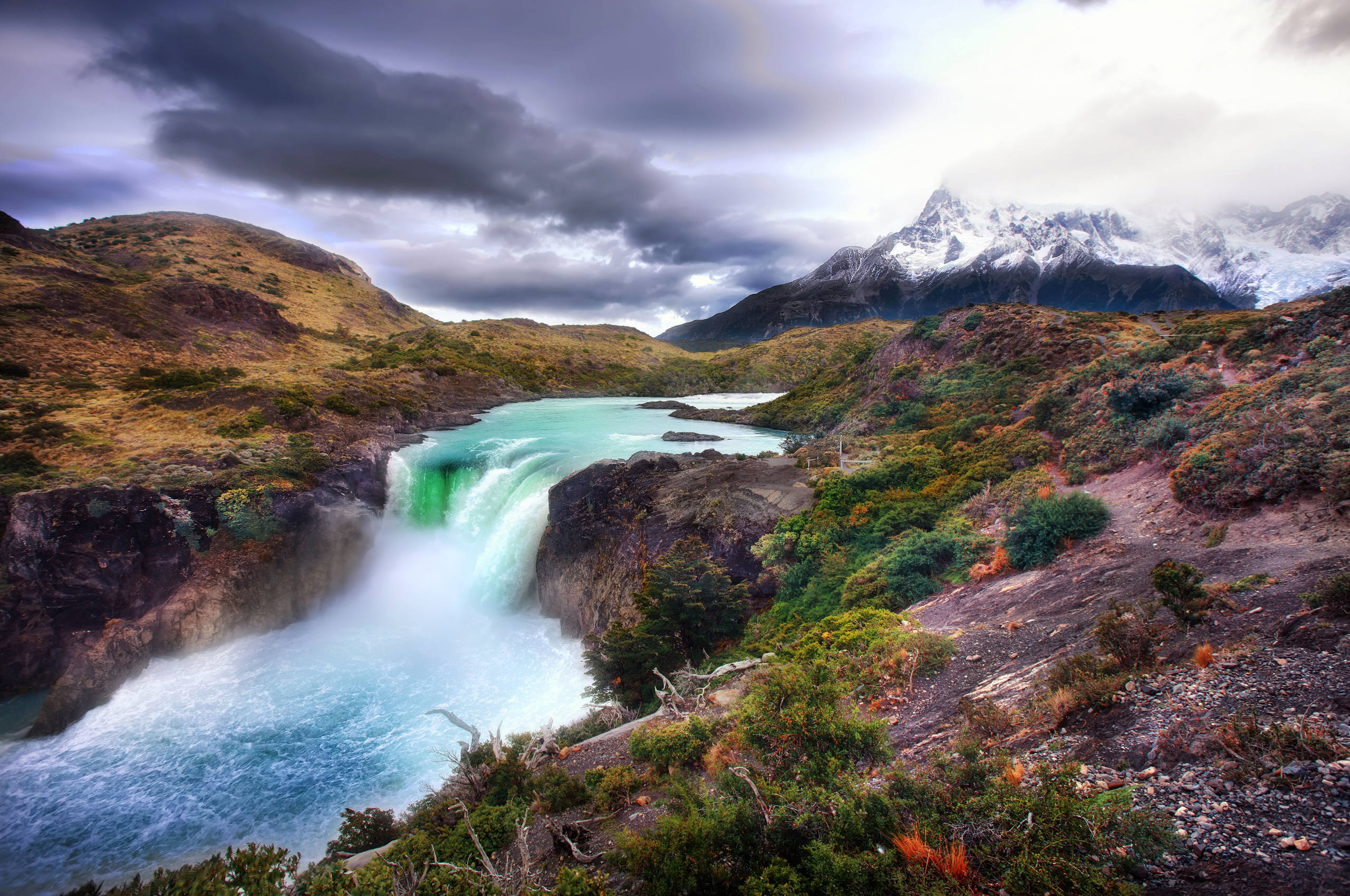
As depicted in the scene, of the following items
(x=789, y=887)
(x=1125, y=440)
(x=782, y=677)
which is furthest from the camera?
(x=1125, y=440)

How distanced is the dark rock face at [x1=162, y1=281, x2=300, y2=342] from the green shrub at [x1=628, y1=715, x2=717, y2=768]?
204 ft

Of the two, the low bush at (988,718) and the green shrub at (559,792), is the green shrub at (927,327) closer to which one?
the low bush at (988,718)

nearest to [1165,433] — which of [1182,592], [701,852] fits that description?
[1182,592]

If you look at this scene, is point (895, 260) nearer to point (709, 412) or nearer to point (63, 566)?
point (709, 412)

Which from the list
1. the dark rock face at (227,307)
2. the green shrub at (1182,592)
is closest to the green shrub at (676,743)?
the green shrub at (1182,592)

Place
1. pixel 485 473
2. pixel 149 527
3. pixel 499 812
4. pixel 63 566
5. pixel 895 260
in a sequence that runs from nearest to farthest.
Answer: pixel 499 812, pixel 63 566, pixel 149 527, pixel 485 473, pixel 895 260

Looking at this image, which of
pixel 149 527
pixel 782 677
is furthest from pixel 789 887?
pixel 149 527

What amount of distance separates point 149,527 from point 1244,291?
92.6 m

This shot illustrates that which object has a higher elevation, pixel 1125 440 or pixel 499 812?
pixel 1125 440

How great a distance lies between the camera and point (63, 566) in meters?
17.5

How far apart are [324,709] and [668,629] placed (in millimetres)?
12144

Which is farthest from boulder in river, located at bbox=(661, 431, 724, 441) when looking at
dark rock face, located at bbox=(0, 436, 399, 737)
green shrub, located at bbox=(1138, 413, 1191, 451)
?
green shrub, located at bbox=(1138, 413, 1191, 451)

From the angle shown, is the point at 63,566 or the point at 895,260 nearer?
the point at 63,566

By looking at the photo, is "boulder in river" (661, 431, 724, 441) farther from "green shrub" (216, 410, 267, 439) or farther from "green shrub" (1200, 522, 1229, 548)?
"green shrub" (1200, 522, 1229, 548)
